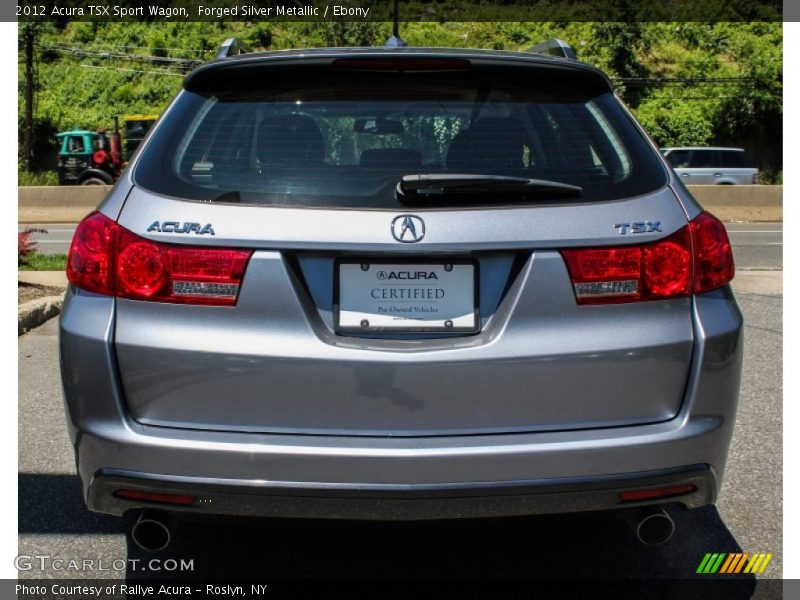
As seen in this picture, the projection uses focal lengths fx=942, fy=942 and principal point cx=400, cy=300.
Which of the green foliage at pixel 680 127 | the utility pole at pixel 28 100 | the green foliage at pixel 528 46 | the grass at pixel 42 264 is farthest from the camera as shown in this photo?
the green foliage at pixel 528 46

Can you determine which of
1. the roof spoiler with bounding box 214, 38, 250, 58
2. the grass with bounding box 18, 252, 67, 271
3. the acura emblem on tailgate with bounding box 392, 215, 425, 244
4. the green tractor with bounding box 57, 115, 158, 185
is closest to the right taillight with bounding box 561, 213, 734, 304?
the acura emblem on tailgate with bounding box 392, 215, 425, 244

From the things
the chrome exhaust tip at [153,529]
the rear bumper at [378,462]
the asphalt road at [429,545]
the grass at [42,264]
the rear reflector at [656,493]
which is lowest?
the grass at [42,264]

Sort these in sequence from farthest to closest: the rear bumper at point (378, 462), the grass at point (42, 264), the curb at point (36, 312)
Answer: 1. the grass at point (42, 264)
2. the curb at point (36, 312)
3. the rear bumper at point (378, 462)

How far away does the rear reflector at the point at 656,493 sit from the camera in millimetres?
2760

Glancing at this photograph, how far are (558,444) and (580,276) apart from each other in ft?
1.60

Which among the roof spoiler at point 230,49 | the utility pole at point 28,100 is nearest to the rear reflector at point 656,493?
the roof spoiler at point 230,49

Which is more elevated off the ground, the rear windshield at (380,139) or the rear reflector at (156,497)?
the rear windshield at (380,139)

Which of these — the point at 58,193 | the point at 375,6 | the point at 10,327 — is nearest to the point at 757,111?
the point at 375,6

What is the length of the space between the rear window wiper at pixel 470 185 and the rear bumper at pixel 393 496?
33.1 inches

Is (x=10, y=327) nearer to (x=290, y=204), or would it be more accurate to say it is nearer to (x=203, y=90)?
(x=203, y=90)

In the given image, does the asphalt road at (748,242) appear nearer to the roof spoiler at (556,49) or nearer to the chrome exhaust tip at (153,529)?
the roof spoiler at (556,49)

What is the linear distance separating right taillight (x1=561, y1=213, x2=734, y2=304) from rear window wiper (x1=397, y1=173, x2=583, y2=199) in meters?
0.20

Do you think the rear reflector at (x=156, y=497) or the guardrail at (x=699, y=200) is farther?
the guardrail at (x=699, y=200)

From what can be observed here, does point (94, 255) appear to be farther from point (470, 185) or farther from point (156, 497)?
point (470, 185)
